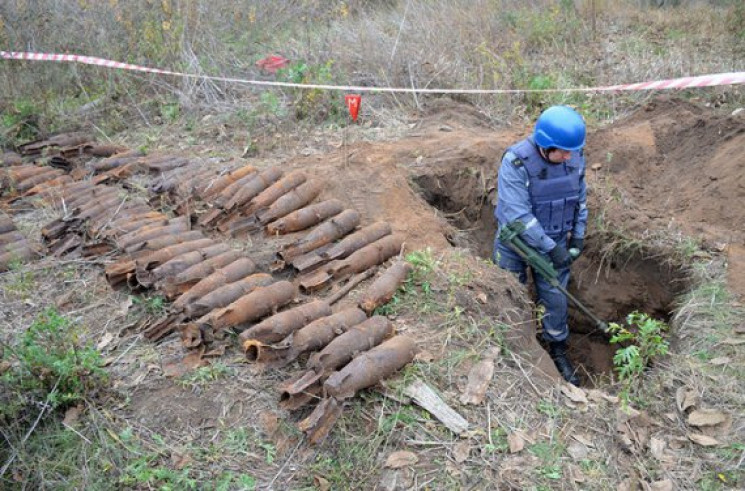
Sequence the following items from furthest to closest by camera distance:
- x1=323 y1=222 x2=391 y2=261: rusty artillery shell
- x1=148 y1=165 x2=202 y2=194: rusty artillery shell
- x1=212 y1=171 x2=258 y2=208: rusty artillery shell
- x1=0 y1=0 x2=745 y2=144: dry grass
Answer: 1. x1=0 y1=0 x2=745 y2=144: dry grass
2. x1=148 y1=165 x2=202 y2=194: rusty artillery shell
3. x1=212 y1=171 x2=258 y2=208: rusty artillery shell
4. x1=323 y1=222 x2=391 y2=261: rusty artillery shell

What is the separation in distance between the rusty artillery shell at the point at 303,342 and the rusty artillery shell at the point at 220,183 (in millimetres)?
2070

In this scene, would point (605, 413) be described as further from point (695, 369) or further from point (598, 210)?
point (598, 210)

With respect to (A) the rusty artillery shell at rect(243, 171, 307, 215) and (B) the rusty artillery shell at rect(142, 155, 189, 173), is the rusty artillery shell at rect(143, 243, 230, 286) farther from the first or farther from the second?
(B) the rusty artillery shell at rect(142, 155, 189, 173)

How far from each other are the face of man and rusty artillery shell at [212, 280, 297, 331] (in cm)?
218

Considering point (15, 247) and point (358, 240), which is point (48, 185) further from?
point (358, 240)

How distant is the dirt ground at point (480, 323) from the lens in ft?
9.75

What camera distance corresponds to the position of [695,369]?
352 centimetres

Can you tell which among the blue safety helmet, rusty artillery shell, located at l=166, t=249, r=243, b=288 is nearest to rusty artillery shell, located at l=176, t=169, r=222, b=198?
rusty artillery shell, located at l=166, t=249, r=243, b=288

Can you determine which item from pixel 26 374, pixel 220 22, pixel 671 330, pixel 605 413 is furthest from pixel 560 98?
pixel 26 374

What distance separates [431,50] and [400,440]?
612cm

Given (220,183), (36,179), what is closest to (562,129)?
(220,183)

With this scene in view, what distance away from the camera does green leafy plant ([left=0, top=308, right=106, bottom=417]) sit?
3.16m

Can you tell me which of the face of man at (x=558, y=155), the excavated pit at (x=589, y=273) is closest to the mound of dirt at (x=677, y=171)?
the excavated pit at (x=589, y=273)

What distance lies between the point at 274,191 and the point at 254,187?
8.0 inches
